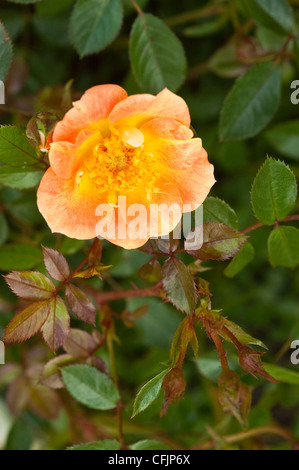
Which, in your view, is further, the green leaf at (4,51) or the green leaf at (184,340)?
the green leaf at (4,51)

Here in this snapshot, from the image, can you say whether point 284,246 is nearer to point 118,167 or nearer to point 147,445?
point 118,167

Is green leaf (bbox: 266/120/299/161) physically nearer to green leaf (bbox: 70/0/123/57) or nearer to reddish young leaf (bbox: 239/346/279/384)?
green leaf (bbox: 70/0/123/57)

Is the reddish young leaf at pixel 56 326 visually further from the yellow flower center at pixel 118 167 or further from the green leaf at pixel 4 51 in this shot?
the green leaf at pixel 4 51

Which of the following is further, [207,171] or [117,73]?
[117,73]

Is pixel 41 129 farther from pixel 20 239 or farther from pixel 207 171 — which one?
pixel 20 239

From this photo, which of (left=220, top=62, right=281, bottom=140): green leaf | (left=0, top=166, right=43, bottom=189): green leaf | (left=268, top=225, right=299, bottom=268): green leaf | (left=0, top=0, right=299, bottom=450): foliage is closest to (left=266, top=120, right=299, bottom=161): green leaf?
(left=0, top=0, right=299, bottom=450): foliage

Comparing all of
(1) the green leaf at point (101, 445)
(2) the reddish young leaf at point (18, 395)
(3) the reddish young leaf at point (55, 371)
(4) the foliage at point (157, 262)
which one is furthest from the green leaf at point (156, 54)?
(2) the reddish young leaf at point (18, 395)
